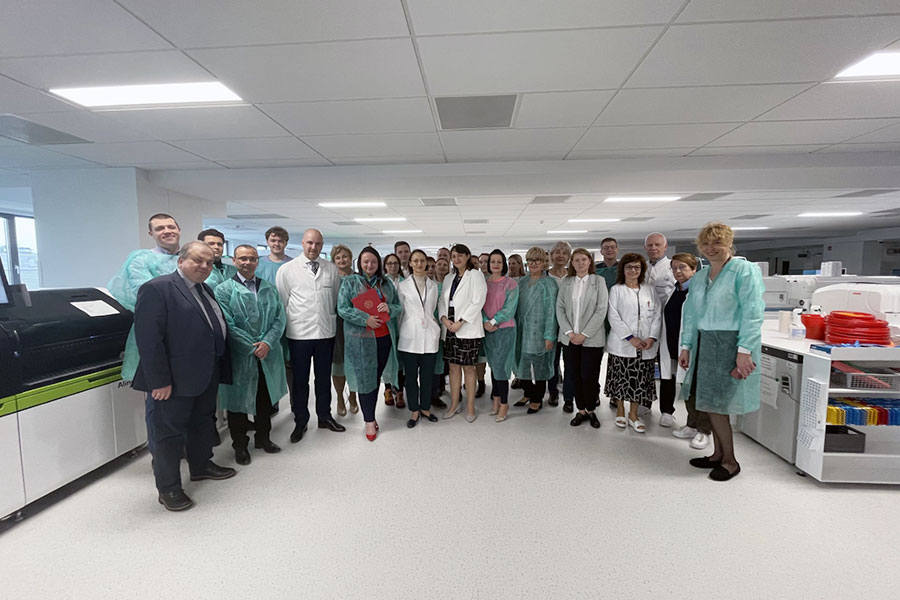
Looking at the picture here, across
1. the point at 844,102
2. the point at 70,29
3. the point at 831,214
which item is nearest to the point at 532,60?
the point at 70,29

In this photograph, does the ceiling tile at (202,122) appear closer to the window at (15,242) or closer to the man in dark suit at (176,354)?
the man in dark suit at (176,354)

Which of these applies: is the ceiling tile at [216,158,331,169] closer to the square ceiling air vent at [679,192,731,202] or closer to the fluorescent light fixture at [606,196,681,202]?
the fluorescent light fixture at [606,196,681,202]

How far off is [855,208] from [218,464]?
10.00 metres

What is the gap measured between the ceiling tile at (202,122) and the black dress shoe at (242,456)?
2408mm

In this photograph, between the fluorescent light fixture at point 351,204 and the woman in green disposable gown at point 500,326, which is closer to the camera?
the woman in green disposable gown at point 500,326

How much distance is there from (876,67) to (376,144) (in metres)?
3.43

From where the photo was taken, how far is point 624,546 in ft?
6.15

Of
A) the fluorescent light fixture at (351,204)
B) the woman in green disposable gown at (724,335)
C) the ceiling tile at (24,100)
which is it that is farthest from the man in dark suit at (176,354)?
the fluorescent light fixture at (351,204)

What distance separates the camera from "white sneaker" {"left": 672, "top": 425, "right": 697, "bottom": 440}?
3.09 meters

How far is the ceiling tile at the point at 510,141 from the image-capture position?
326cm

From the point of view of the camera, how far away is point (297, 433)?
298 cm

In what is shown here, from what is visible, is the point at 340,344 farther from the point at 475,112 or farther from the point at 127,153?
the point at 127,153

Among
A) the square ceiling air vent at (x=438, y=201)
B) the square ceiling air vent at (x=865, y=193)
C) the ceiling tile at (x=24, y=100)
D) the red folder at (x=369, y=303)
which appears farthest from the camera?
the square ceiling air vent at (x=438, y=201)

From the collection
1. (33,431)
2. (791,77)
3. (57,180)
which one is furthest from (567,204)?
(57,180)
